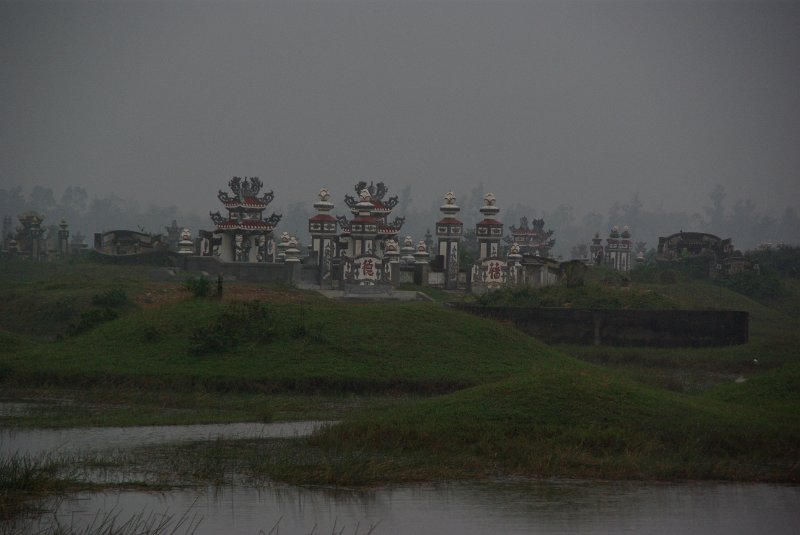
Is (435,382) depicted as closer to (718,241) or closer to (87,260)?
(87,260)

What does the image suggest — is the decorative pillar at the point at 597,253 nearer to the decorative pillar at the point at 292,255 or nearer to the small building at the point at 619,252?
the small building at the point at 619,252

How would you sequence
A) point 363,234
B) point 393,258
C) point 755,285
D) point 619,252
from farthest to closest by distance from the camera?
point 619,252 → point 755,285 → point 363,234 → point 393,258

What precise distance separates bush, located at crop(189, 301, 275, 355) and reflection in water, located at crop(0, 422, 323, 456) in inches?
236

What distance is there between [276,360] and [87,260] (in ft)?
130

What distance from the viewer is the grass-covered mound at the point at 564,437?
64.3 ft

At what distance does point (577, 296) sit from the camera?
1634 inches

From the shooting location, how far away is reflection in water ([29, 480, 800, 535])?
16266mm

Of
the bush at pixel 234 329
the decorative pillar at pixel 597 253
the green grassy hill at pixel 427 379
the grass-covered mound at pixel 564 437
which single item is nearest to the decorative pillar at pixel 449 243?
the green grassy hill at pixel 427 379

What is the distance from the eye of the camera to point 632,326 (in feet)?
130

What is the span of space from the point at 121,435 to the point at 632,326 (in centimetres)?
2140

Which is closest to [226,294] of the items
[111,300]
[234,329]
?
[111,300]

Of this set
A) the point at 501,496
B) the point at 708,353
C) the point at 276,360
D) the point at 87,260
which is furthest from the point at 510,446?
the point at 87,260

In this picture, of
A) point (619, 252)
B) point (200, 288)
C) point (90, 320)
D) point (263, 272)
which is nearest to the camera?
point (90, 320)

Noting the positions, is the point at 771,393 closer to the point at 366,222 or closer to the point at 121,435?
the point at 121,435
